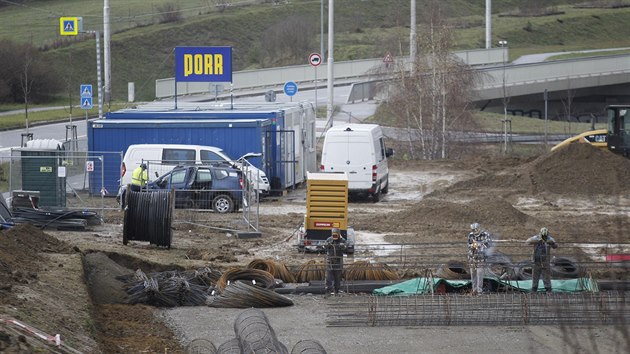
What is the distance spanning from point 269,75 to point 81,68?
1314 cm

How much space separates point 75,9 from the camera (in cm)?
8562

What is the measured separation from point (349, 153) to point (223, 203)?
5.40 m

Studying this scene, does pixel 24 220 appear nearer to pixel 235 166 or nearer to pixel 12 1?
pixel 235 166

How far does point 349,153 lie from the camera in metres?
30.5

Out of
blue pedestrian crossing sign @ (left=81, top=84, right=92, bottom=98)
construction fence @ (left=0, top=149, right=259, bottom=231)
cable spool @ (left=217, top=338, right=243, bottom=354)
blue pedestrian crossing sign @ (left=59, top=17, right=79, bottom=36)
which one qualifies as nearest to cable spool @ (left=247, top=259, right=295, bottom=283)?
construction fence @ (left=0, top=149, right=259, bottom=231)

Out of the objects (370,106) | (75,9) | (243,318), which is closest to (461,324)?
(243,318)

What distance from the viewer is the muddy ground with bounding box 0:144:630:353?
14602mm

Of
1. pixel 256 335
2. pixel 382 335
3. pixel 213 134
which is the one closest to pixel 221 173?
pixel 213 134

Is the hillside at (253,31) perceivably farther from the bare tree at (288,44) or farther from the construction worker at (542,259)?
the construction worker at (542,259)

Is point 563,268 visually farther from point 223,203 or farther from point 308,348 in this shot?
point 223,203

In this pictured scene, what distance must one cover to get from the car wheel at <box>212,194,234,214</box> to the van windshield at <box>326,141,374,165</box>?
192 inches

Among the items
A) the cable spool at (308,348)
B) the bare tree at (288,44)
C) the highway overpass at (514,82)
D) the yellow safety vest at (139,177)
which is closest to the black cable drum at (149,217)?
the yellow safety vest at (139,177)

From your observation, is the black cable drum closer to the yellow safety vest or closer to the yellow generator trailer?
the yellow generator trailer

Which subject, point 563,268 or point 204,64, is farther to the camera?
point 204,64
